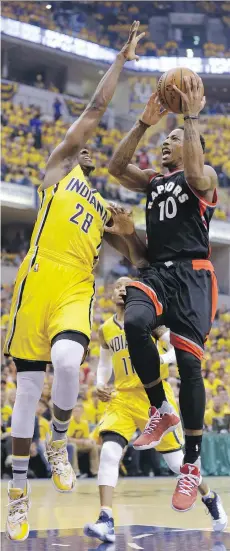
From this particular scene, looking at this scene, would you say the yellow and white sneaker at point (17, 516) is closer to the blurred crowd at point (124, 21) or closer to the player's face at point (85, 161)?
the player's face at point (85, 161)

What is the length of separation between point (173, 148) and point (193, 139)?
0.53m

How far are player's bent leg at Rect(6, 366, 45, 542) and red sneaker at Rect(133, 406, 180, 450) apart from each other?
2.66ft

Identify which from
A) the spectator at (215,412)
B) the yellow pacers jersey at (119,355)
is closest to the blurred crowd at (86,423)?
the spectator at (215,412)

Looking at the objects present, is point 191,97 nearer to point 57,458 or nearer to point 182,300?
point 182,300

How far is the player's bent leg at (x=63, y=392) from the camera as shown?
17.3 feet

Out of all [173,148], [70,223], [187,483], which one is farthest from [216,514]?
[173,148]

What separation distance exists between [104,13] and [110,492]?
27.3 meters

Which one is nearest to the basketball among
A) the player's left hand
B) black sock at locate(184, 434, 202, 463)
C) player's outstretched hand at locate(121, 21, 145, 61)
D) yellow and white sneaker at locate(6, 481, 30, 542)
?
the player's left hand

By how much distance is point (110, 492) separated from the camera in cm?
688

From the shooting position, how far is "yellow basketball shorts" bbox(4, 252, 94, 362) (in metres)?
5.57

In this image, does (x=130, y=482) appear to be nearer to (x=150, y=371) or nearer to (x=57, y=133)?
(x=150, y=371)

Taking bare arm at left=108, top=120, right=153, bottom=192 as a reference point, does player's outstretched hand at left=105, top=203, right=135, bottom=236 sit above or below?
below

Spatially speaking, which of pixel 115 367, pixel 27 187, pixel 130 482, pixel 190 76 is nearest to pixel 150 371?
pixel 190 76

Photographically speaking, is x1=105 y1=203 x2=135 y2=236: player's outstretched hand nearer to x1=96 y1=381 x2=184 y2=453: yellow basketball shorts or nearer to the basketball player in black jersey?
the basketball player in black jersey
